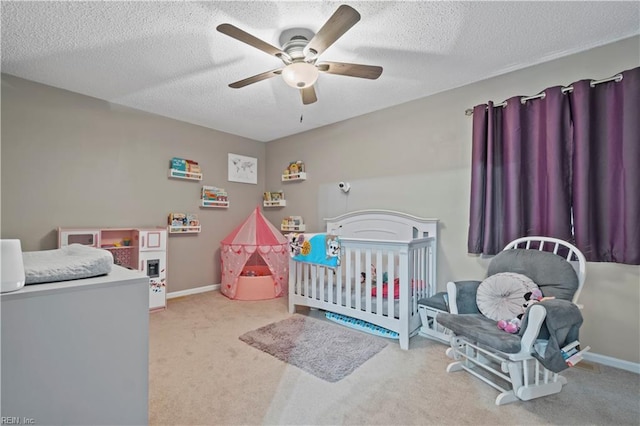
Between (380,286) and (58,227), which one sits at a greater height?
(58,227)

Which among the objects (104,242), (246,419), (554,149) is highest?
(554,149)

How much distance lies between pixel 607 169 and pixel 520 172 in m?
0.50

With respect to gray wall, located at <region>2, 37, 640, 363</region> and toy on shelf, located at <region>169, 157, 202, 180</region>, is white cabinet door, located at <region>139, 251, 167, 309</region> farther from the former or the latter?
toy on shelf, located at <region>169, 157, 202, 180</region>

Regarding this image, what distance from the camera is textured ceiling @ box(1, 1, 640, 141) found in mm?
1746

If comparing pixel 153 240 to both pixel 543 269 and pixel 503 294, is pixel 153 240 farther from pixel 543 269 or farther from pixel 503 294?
pixel 543 269

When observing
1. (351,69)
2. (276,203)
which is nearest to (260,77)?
(351,69)

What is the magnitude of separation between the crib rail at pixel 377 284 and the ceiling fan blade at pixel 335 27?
59.3 inches

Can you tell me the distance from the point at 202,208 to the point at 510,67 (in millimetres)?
3744

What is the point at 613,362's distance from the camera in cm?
203

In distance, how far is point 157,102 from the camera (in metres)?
3.15

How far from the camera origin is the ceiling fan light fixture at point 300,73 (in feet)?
6.09

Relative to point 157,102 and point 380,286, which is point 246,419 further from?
point 157,102

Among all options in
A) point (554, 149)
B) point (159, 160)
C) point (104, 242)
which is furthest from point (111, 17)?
point (554, 149)

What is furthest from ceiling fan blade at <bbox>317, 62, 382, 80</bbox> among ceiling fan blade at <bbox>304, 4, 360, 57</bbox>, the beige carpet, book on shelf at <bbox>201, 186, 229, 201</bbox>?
book on shelf at <bbox>201, 186, 229, 201</bbox>
